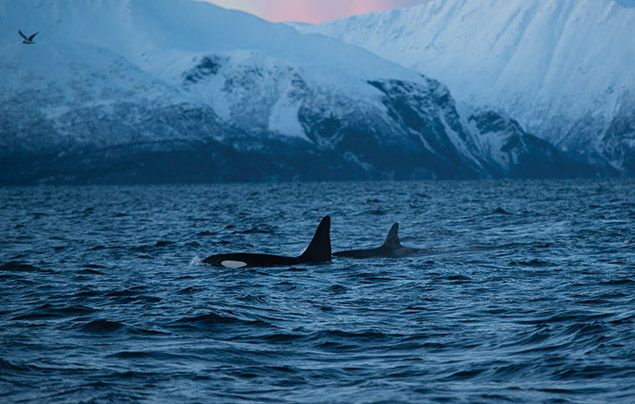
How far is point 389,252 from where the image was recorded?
28.7m

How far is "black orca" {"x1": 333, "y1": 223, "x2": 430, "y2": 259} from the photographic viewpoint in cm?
2837

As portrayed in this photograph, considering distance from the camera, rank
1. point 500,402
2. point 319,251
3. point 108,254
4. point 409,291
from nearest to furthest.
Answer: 1. point 500,402
2. point 409,291
3. point 319,251
4. point 108,254

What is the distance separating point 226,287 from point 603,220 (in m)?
27.8

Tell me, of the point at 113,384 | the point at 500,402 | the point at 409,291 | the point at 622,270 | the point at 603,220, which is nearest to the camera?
the point at 500,402

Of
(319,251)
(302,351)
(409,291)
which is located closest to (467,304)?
(409,291)

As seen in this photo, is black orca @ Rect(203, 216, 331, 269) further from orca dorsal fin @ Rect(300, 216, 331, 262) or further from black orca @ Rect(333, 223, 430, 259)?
black orca @ Rect(333, 223, 430, 259)

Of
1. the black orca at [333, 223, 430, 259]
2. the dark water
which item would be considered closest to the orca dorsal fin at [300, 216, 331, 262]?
the dark water

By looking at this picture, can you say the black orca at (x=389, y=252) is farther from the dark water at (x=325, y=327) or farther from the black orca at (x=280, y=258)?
the black orca at (x=280, y=258)

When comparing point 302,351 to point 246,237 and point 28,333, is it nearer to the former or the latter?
point 28,333

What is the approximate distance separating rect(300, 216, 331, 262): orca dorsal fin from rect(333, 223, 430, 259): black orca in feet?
3.86

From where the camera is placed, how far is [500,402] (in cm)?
1147

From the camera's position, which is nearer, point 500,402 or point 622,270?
point 500,402

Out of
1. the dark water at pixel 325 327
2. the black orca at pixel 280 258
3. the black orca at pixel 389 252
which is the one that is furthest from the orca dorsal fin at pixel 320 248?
the black orca at pixel 389 252

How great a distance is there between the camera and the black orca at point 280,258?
25.8 m
